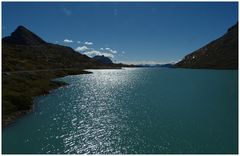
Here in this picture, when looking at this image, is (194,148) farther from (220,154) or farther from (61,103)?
(61,103)

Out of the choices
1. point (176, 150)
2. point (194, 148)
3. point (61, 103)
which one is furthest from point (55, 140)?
point (61, 103)

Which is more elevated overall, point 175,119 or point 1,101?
point 1,101

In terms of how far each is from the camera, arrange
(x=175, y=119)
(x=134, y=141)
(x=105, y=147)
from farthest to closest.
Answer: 1. (x=175, y=119)
2. (x=134, y=141)
3. (x=105, y=147)

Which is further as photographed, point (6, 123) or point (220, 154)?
point (6, 123)

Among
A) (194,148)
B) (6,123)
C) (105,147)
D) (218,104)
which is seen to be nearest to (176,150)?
(194,148)

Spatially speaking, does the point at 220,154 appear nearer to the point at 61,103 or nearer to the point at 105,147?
the point at 105,147

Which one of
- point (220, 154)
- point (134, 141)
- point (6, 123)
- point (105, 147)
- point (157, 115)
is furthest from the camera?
point (157, 115)

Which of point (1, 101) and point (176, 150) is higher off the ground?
point (1, 101)

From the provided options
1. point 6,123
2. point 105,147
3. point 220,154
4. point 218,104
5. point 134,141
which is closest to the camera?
point 220,154

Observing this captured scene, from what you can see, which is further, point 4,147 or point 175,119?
point 175,119
